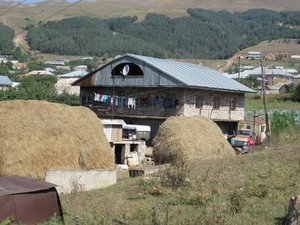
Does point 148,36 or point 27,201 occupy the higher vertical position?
point 148,36

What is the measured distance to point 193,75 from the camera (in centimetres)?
3644

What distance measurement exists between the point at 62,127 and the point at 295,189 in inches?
363

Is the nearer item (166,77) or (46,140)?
(46,140)

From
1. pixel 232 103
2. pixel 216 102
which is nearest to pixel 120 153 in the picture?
pixel 216 102

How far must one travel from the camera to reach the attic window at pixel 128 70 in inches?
1458

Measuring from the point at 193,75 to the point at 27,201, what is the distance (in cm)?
2597

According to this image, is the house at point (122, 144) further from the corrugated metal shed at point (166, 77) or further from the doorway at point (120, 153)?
the corrugated metal shed at point (166, 77)

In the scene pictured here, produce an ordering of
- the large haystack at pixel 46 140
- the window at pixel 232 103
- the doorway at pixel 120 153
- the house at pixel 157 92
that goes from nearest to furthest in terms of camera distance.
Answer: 1. the large haystack at pixel 46 140
2. the doorway at pixel 120 153
3. the house at pixel 157 92
4. the window at pixel 232 103

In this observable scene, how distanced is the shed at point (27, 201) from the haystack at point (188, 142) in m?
10.5

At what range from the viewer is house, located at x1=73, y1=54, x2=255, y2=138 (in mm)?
34812

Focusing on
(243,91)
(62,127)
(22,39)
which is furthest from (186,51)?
(62,127)

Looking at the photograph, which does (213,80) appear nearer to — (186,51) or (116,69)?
(116,69)

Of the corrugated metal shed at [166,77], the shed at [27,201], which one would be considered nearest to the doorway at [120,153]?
the corrugated metal shed at [166,77]

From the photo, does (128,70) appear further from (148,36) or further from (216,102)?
(148,36)
